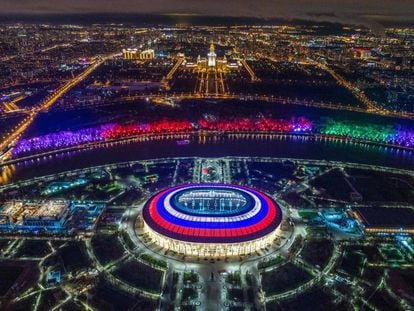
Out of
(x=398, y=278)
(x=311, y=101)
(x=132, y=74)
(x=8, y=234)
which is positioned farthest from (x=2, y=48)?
(x=398, y=278)

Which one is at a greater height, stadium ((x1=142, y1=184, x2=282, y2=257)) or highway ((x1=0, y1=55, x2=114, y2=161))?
stadium ((x1=142, y1=184, x2=282, y2=257))

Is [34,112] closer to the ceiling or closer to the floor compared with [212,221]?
closer to the floor

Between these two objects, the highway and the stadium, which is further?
the highway

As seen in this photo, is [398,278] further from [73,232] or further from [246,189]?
[73,232]

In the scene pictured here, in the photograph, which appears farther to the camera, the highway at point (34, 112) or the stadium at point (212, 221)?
the highway at point (34, 112)

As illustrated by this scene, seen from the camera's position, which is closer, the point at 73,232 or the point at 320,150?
the point at 73,232

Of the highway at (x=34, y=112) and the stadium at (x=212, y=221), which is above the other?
the stadium at (x=212, y=221)

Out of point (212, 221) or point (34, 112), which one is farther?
point (34, 112)

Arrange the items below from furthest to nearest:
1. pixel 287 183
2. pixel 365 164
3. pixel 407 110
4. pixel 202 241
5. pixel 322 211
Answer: pixel 407 110
pixel 365 164
pixel 287 183
pixel 322 211
pixel 202 241
